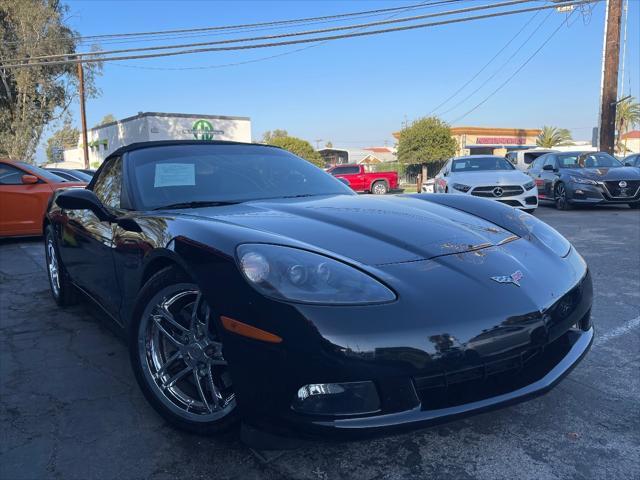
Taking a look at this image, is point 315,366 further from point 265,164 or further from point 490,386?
point 265,164

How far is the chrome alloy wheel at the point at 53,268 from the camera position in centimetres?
430

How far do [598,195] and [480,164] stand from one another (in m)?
2.53

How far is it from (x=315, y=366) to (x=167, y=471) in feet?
2.72

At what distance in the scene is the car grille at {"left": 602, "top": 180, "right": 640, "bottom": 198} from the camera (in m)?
10.4

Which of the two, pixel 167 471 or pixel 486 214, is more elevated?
pixel 486 214

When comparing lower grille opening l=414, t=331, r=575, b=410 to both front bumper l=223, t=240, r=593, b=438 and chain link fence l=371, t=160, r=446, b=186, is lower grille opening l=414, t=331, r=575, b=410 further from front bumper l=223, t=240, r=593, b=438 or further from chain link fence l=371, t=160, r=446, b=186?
chain link fence l=371, t=160, r=446, b=186

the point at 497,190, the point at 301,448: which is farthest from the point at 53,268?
the point at 497,190

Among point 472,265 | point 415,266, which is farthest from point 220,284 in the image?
point 472,265

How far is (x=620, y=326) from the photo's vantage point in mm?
3398

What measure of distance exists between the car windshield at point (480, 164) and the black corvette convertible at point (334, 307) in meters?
8.48

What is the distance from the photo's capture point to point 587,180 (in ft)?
35.0

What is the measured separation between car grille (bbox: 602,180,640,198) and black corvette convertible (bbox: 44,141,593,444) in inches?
365

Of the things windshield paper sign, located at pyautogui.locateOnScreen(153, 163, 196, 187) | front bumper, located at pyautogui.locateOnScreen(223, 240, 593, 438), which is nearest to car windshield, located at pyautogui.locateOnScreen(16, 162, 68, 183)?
windshield paper sign, located at pyautogui.locateOnScreen(153, 163, 196, 187)

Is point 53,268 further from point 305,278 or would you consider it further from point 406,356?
point 406,356
